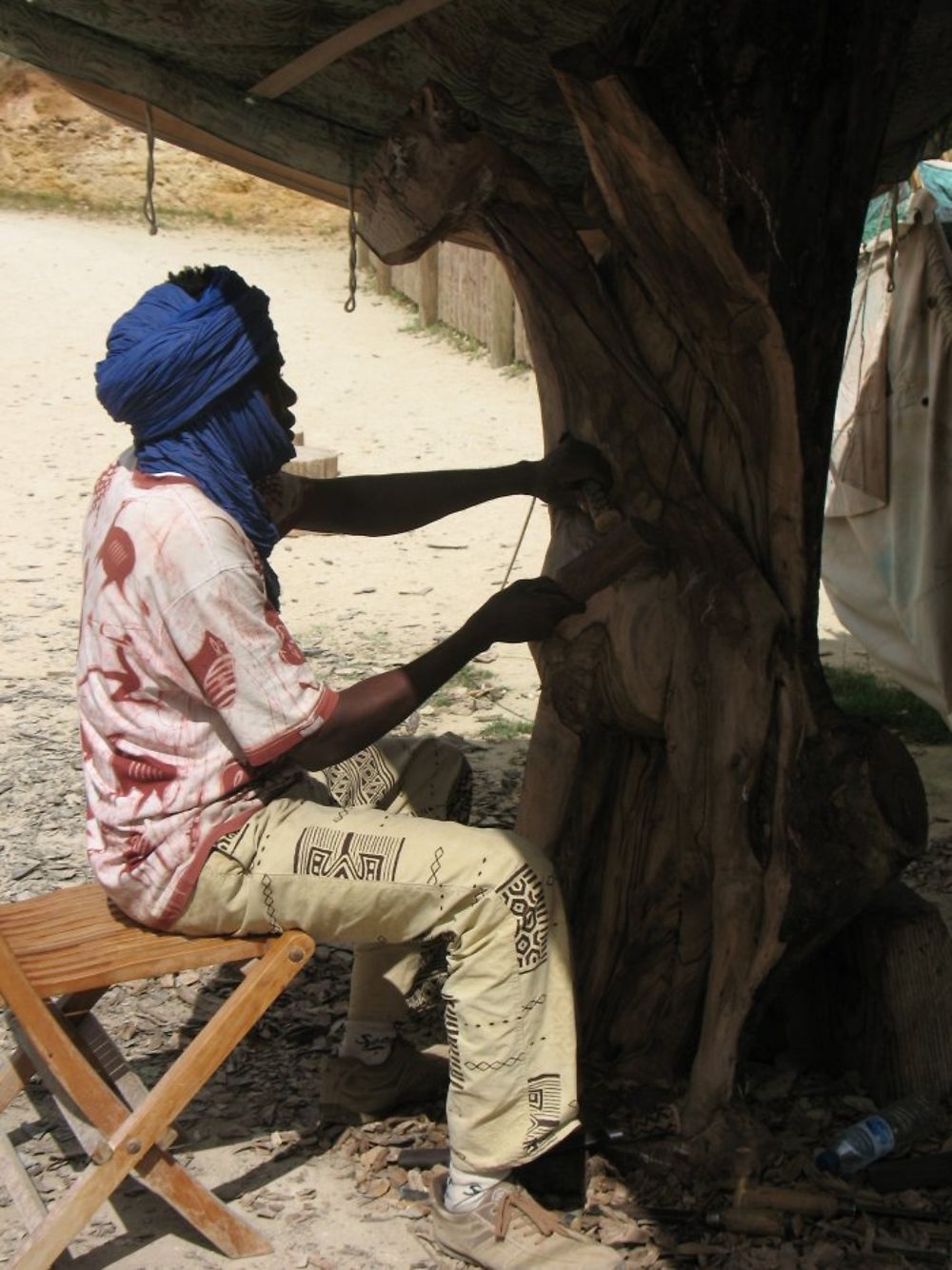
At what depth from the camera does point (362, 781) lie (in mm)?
3381

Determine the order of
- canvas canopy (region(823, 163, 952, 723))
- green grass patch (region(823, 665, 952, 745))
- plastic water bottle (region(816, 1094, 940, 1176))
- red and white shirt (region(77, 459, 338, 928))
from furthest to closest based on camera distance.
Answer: green grass patch (region(823, 665, 952, 745)) < canvas canopy (region(823, 163, 952, 723)) < plastic water bottle (region(816, 1094, 940, 1176)) < red and white shirt (region(77, 459, 338, 928))

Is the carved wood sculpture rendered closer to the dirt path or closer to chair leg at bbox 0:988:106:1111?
the dirt path

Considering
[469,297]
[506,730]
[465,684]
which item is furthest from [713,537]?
[469,297]

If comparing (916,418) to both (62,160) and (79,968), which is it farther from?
(62,160)

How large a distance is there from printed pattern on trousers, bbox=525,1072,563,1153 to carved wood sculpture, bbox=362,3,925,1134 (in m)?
0.40

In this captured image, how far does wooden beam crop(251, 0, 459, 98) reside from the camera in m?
2.88

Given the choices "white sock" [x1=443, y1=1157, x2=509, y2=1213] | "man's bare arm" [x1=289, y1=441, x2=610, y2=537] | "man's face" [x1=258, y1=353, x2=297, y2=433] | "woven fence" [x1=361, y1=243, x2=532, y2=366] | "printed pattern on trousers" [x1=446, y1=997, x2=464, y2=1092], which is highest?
"woven fence" [x1=361, y1=243, x2=532, y2=366]

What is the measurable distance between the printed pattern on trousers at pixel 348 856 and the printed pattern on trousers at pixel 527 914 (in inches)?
8.3

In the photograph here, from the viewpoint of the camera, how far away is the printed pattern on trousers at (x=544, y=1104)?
9.15 feet

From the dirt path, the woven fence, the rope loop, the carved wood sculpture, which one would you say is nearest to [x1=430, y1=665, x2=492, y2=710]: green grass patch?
the dirt path

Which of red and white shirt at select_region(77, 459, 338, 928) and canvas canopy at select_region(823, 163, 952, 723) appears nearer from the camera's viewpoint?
red and white shirt at select_region(77, 459, 338, 928)

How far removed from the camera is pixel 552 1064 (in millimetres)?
2791

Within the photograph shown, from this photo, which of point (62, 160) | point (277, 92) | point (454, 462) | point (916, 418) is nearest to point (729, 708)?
point (277, 92)

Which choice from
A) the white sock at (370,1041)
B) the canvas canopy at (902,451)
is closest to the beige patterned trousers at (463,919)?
the white sock at (370,1041)
